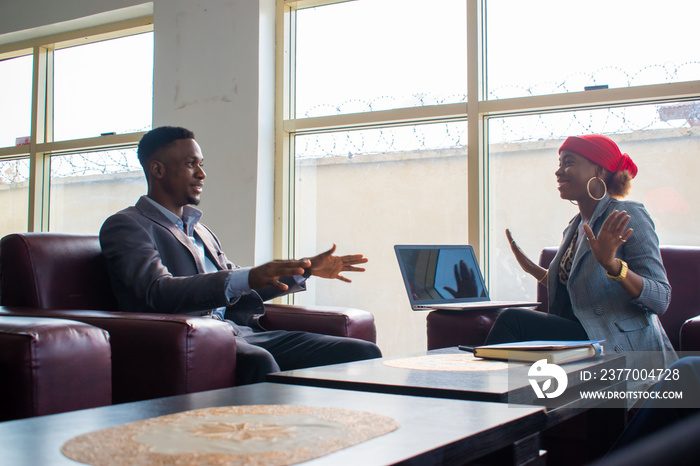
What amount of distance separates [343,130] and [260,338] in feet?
6.14

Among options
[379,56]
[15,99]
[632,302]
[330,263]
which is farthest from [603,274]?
[15,99]

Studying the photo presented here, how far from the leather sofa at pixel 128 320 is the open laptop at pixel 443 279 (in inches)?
9.9

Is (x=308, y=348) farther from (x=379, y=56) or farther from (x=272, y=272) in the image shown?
(x=379, y=56)

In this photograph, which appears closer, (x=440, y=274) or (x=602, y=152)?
(x=602, y=152)

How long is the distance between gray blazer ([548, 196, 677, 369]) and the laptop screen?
57cm

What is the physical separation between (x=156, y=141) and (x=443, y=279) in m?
1.33

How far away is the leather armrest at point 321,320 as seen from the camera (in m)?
2.49

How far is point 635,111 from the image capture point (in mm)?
3193

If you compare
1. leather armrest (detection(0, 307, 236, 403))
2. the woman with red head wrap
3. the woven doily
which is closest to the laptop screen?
the woman with red head wrap

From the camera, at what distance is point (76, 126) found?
4746 mm

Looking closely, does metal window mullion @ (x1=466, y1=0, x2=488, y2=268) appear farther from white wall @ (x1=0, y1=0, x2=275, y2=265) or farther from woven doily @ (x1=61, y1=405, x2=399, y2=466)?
woven doily @ (x1=61, y1=405, x2=399, y2=466)

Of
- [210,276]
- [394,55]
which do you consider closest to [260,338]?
[210,276]

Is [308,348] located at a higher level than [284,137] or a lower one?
lower

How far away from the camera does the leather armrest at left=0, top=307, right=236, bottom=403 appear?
1619 mm
